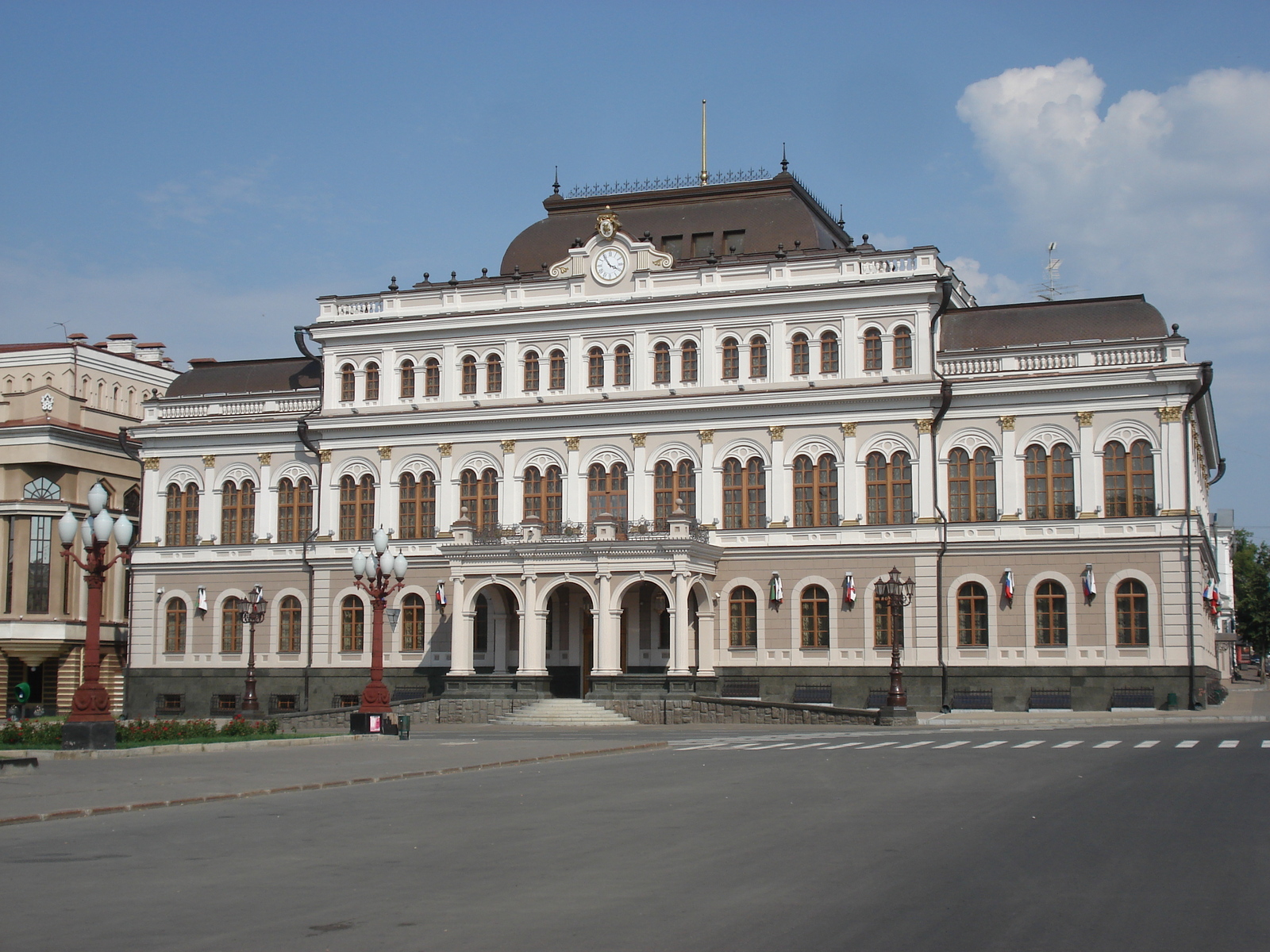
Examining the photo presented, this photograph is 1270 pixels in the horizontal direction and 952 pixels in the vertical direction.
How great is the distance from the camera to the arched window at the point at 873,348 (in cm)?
5025

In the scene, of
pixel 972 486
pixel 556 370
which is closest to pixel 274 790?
pixel 972 486

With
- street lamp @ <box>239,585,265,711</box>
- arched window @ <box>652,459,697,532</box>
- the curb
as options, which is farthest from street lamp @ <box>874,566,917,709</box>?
street lamp @ <box>239,585,265,711</box>

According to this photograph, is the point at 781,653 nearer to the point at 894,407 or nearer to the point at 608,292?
the point at 894,407

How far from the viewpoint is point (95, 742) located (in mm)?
27891

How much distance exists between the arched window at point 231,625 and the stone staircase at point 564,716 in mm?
14567

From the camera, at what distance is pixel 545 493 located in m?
54.1

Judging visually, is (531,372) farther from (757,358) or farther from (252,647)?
(252,647)

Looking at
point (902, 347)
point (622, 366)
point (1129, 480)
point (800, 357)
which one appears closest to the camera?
point (1129, 480)

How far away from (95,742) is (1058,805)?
18745mm

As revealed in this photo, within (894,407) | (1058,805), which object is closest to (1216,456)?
(894,407)

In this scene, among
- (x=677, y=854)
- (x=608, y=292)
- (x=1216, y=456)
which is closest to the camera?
(x=677, y=854)

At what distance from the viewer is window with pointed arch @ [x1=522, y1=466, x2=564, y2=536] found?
53.8m

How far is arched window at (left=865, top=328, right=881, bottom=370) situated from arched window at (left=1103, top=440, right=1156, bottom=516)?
823 centimetres

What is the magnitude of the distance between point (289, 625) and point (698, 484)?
1764 cm
